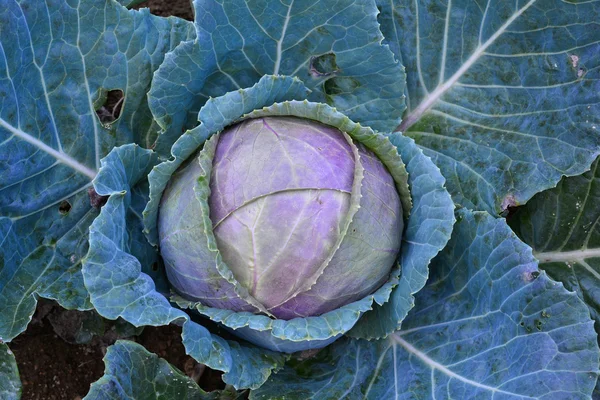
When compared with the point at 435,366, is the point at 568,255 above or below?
above

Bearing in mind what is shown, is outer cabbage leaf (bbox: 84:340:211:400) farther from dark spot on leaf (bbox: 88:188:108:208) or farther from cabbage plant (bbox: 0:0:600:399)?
dark spot on leaf (bbox: 88:188:108:208)

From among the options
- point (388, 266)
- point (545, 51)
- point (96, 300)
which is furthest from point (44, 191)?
point (545, 51)

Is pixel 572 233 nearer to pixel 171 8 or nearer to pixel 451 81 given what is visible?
pixel 451 81

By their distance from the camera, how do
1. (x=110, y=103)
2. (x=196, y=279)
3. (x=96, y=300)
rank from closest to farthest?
(x=96, y=300) < (x=196, y=279) < (x=110, y=103)

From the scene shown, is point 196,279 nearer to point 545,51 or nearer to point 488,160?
point 488,160

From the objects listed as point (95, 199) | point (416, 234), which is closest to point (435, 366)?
point (416, 234)

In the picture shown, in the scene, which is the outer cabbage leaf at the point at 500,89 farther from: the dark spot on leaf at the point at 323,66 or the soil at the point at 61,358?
the soil at the point at 61,358

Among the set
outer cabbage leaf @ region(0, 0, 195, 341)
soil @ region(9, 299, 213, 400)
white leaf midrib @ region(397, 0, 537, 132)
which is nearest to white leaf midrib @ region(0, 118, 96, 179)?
outer cabbage leaf @ region(0, 0, 195, 341)
